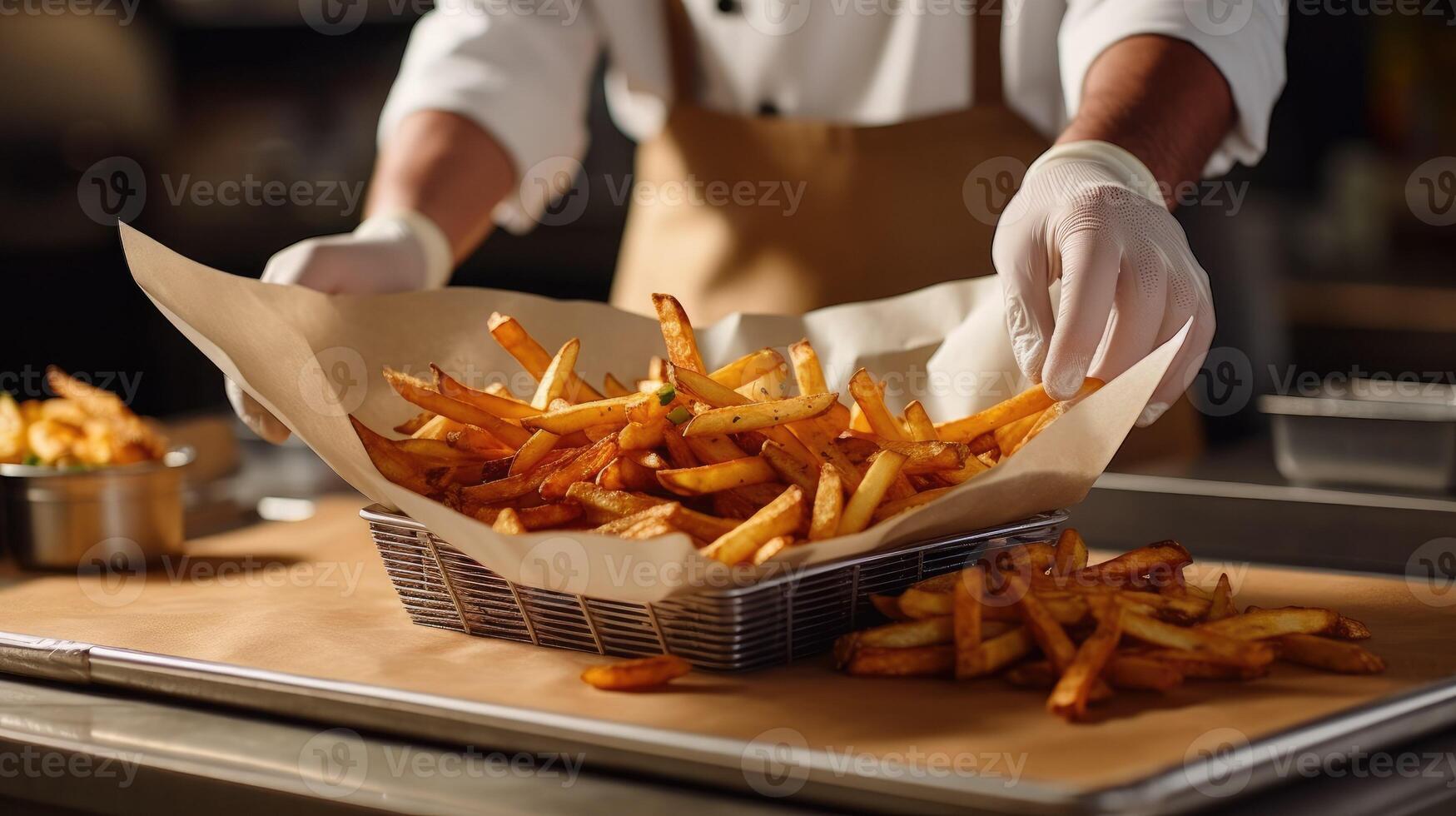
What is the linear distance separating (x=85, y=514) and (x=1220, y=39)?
1.51 m

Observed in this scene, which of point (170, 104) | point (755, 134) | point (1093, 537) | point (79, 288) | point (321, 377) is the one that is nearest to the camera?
point (321, 377)

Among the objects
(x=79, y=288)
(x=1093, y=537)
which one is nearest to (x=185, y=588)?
(x=1093, y=537)

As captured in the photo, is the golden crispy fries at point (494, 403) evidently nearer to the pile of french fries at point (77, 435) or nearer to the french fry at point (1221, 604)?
the pile of french fries at point (77, 435)

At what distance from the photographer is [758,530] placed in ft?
3.51

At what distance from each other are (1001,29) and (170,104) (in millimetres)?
4613

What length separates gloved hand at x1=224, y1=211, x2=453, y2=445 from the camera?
1637mm

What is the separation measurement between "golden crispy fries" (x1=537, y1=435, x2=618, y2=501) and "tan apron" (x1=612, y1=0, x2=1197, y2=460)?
1.06 m

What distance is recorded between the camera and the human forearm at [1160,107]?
1646 millimetres

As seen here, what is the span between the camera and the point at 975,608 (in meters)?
1.03

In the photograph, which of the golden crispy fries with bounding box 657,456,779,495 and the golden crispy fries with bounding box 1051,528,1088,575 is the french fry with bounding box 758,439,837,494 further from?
the golden crispy fries with bounding box 1051,528,1088,575

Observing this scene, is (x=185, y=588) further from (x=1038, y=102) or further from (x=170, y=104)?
(x=170, y=104)

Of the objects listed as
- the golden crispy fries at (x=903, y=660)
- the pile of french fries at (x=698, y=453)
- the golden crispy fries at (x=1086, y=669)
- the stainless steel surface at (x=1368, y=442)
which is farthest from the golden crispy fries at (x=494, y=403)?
the stainless steel surface at (x=1368, y=442)

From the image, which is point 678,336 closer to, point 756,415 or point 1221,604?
point 756,415

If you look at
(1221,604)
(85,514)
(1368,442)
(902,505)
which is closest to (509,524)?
(902,505)
